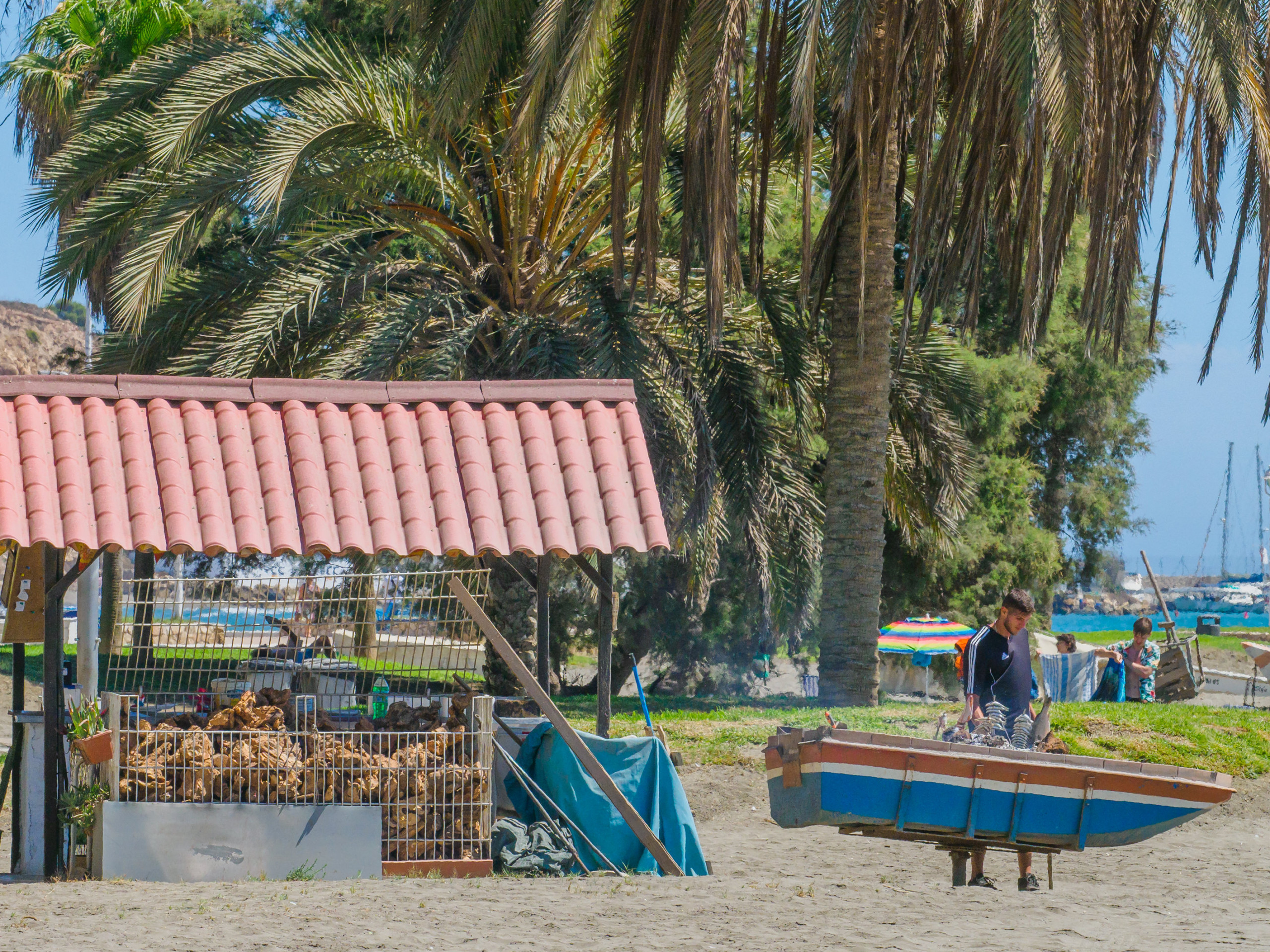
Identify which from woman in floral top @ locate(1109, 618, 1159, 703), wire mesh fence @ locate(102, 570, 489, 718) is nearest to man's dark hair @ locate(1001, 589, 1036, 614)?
wire mesh fence @ locate(102, 570, 489, 718)

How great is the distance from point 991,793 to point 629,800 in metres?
2.26

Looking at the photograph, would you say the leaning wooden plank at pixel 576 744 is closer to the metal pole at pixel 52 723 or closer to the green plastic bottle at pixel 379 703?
the green plastic bottle at pixel 379 703

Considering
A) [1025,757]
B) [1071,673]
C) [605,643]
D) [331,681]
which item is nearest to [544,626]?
[605,643]

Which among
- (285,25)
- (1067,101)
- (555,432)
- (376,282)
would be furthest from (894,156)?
(285,25)

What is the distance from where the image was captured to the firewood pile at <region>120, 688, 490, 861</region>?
739cm

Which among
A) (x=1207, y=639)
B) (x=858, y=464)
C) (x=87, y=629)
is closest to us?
(x=87, y=629)

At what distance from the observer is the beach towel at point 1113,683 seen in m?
16.1

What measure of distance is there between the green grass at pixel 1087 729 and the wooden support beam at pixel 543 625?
232 centimetres

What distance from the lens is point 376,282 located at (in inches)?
579

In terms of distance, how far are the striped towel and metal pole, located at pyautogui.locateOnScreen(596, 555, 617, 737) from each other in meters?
11.9

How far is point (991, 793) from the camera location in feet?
23.0

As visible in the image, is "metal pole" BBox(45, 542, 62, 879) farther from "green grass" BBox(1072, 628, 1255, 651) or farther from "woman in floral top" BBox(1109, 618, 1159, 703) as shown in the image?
"green grass" BBox(1072, 628, 1255, 651)

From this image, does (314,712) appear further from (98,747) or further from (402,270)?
(402,270)

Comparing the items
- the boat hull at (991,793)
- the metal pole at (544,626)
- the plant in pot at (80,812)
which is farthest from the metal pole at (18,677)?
the boat hull at (991,793)
